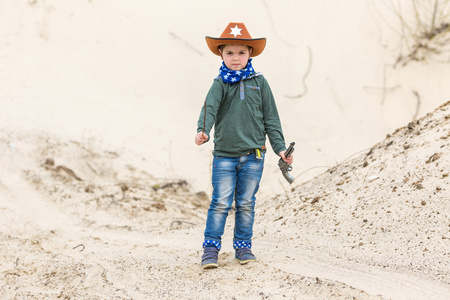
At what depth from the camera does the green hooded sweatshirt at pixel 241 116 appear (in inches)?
125

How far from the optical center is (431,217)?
326 cm

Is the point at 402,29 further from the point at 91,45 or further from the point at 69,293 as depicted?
the point at 69,293

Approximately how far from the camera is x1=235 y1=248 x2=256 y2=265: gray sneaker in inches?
129

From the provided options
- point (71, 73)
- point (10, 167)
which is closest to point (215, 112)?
point (10, 167)

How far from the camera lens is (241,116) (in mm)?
3207

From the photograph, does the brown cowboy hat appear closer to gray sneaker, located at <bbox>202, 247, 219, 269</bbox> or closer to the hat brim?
the hat brim

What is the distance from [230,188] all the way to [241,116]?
0.44 m

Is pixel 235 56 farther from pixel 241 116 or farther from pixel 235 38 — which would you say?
pixel 241 116

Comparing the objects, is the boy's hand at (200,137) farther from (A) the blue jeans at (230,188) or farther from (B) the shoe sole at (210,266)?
(B) the shoe sole at (210,266)

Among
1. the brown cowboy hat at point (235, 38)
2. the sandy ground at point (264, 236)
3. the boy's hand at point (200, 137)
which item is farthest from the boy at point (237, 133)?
the sandy ground at point (264, 236)

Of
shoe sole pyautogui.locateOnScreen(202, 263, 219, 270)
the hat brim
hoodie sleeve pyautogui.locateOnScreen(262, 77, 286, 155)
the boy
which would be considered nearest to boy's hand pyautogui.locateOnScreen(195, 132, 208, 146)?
the boy

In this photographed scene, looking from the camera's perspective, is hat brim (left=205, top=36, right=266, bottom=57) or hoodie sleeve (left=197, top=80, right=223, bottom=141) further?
hat brim (left=205, top=36, right=266, bottom=57)

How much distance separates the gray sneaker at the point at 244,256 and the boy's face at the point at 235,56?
1.13 metres

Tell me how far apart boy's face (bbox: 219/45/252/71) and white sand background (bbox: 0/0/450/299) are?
1.23m
